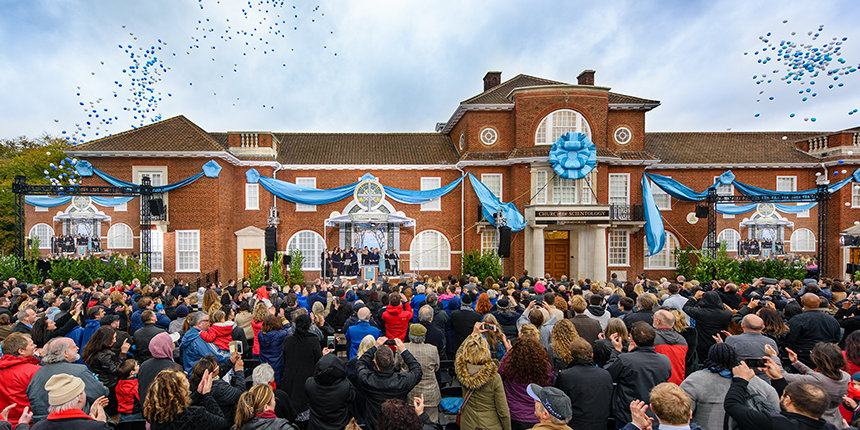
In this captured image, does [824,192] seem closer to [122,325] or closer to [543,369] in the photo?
[543,369]

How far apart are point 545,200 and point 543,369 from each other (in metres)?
17.7

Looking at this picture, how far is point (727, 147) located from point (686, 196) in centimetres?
559

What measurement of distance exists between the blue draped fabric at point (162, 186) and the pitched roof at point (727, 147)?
2210 cm

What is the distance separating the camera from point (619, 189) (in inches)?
897

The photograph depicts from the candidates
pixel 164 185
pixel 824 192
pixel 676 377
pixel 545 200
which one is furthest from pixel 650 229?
pixel 164 185

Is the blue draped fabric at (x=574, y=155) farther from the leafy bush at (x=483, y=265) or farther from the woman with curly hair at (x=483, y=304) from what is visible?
the woman with curly hair at (x=483, y=304)

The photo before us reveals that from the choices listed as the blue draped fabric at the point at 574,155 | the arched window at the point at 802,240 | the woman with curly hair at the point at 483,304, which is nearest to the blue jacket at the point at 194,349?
the woman with curly hair at the point at 483,304

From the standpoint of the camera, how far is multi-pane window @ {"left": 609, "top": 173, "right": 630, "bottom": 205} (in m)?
22.7

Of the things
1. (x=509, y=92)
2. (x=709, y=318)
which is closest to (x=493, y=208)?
(x=509, y=92)

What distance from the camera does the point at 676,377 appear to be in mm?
5262

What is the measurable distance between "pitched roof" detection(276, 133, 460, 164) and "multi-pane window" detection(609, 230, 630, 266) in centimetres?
903

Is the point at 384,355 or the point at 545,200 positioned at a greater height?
the point at 545,200

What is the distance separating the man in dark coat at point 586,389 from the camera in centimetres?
427

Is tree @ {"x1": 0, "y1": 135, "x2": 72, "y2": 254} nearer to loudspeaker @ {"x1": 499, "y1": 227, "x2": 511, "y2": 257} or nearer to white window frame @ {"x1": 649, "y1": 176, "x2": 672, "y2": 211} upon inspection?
loudspeaker @ {"x1": 499, "y1": 227, "x2": 511, "y2": 257}
